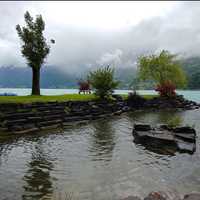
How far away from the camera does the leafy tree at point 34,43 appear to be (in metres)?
40.6

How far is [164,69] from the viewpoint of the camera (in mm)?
64562

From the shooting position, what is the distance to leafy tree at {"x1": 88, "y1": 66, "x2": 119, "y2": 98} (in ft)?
136

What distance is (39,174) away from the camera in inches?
507

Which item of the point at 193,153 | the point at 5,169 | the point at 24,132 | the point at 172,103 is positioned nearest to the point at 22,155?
the point at 5,169

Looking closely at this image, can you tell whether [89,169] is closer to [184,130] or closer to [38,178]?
[38,178]

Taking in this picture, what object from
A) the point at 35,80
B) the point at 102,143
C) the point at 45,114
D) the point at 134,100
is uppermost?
the point at 35,80

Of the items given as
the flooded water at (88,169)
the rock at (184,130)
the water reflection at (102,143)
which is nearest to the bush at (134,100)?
the water reflection at (102,143)

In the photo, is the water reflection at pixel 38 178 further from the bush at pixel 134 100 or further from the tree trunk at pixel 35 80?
the bush at pixel 134 100

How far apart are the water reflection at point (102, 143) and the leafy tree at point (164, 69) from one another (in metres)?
40.5

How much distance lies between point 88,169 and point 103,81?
28493mm

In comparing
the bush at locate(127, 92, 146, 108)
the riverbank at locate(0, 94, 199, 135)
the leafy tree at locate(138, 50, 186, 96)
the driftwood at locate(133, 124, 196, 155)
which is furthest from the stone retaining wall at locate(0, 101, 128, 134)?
the leafy tree at locate(138, 50, 186, 96)

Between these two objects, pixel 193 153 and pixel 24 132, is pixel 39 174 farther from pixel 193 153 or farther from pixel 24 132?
pixel 24 132

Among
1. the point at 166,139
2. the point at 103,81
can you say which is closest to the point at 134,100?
the point at 103,81

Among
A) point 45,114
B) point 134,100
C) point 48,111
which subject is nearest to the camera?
point 45,114
